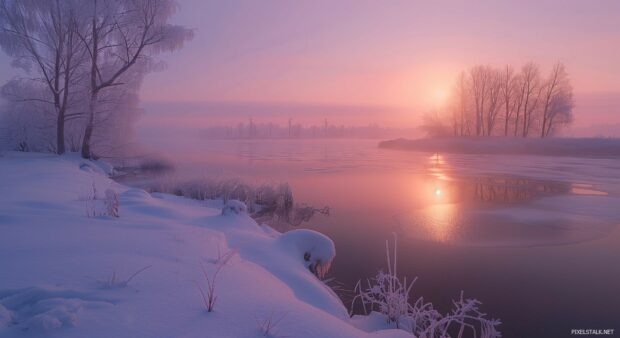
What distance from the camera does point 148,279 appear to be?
315 centimetres

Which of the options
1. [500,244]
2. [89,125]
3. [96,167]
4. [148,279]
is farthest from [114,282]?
[89,125]

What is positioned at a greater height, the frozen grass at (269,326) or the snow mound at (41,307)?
the snow mound at (41,307)

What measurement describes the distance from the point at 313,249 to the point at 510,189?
1223 cm

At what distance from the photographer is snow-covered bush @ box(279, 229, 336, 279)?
558 cm

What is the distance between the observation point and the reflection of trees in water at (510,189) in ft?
41.7

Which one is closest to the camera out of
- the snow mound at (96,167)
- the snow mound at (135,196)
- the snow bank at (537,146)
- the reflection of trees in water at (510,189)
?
the snow mound at (135,196)

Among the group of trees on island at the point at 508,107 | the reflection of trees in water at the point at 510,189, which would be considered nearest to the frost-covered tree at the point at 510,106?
the group of trees on island at the point at 508,107

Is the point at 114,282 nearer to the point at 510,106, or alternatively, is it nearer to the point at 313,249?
the point at 313,249

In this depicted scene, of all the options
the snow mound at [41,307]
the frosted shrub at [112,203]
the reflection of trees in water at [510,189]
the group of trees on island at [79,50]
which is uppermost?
the group of trees on island at [79,50]

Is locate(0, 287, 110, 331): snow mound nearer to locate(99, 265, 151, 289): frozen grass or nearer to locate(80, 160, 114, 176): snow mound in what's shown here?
locate(99, 265, 151, 289): frozen grass

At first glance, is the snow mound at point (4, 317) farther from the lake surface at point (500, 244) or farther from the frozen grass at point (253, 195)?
the frozen grass at point (253, 195)

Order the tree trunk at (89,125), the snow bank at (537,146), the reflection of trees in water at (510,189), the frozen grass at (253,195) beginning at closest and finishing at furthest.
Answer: the frozen grass at (253,195)
the reflection of trees in water at (510,189)
the tree trunk at (89,125)
the snow bank at (537,146)

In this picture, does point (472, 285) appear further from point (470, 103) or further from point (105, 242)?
point (470, 103)

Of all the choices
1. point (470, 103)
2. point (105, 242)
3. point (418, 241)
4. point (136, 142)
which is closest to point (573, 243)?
point (418, 241)
